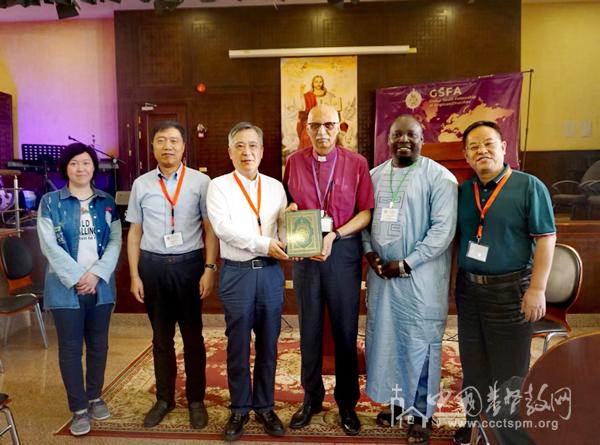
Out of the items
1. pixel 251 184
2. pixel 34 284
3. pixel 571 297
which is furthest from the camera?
pixel 34 284

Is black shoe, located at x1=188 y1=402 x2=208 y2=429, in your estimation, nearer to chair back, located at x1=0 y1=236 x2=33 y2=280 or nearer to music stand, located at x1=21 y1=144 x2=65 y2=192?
chair back, located at x1=0 y1=236 x2=33 y2=280

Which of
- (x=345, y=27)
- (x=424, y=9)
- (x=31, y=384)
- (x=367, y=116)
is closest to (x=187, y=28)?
(x=345, y=27)

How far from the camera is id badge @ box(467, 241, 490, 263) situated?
2.01 meters

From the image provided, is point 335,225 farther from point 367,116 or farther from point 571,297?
point 367,116

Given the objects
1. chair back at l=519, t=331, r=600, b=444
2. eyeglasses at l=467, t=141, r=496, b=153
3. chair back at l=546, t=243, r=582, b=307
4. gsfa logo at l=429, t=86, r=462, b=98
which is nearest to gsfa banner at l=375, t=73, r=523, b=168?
gsfa logo at l=429, t=86, r=462, b=98

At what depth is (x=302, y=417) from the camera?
242cm

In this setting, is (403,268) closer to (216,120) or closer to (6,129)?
(216,120)

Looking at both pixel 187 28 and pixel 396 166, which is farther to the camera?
pixel 187 28

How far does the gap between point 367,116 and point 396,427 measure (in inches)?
205

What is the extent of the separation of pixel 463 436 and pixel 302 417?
0.82 m

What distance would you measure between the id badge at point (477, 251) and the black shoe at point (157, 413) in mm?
1821

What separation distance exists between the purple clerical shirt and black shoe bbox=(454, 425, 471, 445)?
3.94 ft

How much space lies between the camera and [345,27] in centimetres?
672

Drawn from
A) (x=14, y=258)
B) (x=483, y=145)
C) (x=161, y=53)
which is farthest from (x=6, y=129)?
(x=483, y=145)
